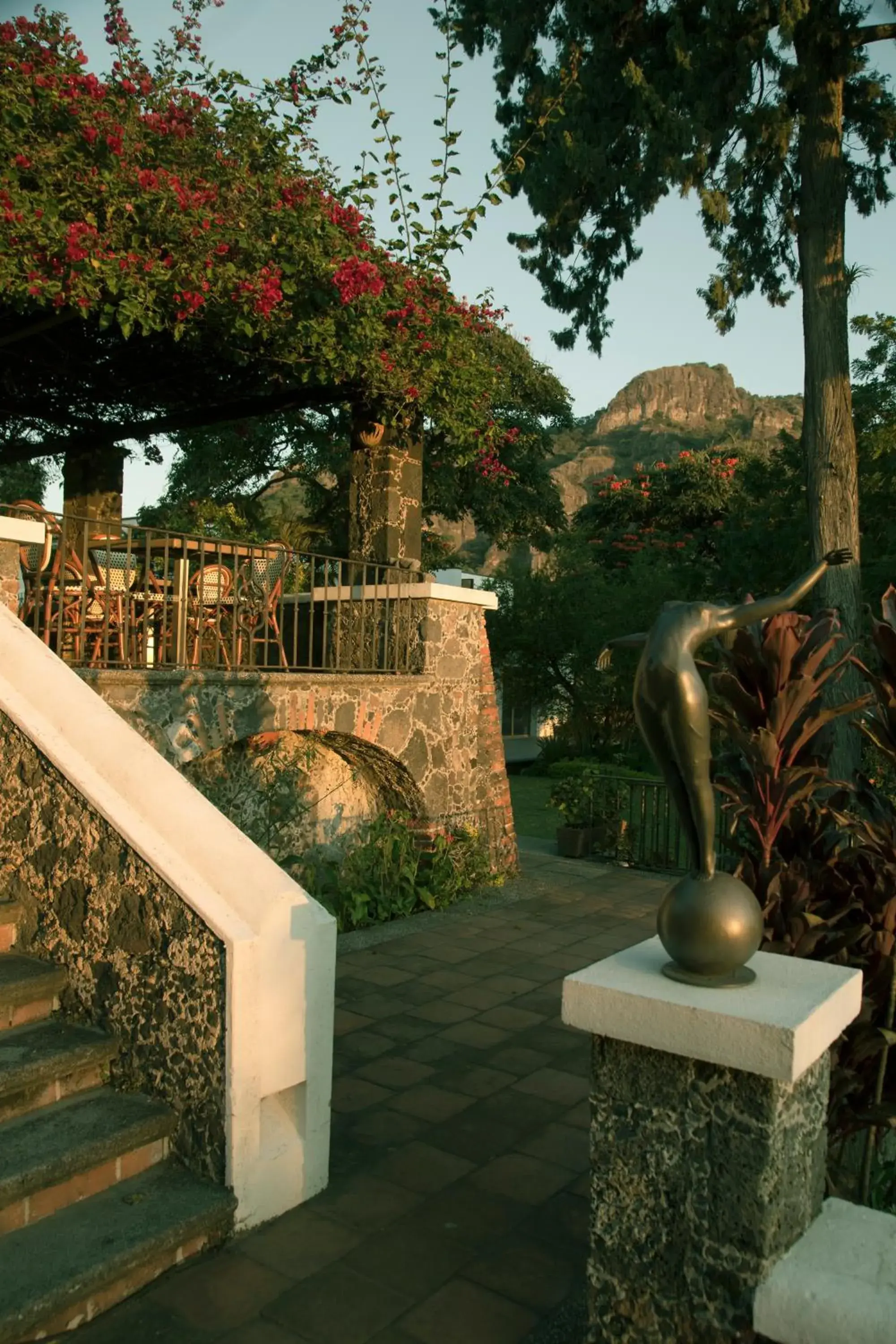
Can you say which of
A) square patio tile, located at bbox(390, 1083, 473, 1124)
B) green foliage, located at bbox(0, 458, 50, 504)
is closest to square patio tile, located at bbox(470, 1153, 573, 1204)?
square patio tile, located at bbox(390, 1083, 473, 1124)

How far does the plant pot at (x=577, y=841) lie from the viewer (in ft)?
32.8

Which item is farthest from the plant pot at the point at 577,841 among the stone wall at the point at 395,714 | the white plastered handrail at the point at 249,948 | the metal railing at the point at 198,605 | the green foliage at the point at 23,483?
the green foliage at the point at 23,483

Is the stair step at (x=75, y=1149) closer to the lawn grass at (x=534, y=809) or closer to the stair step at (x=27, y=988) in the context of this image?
the stair step at (x=27, y=988)

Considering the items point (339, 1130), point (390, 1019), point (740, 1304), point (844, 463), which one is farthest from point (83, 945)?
point (844, 463)

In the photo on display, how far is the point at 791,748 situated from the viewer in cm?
323

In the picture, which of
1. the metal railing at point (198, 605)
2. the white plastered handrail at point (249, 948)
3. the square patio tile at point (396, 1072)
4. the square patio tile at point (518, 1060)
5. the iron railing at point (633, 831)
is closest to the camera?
the white plastered handrail at point (249, 948)

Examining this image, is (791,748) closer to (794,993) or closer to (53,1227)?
(794,993)

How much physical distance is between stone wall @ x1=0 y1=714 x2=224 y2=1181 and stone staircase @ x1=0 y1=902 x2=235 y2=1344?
7 centimetres

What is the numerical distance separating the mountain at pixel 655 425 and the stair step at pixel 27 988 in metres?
52.1

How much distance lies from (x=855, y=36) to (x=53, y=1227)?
12.4m

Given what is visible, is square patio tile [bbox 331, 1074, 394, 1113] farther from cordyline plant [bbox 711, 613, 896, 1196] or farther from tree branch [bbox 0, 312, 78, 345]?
tree branch [bbox 0, 312, 78, 345]

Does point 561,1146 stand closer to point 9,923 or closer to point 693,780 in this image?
point 693,780

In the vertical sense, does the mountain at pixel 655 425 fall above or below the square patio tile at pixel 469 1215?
above

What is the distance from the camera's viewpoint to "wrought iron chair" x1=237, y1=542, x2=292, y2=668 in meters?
7.03
